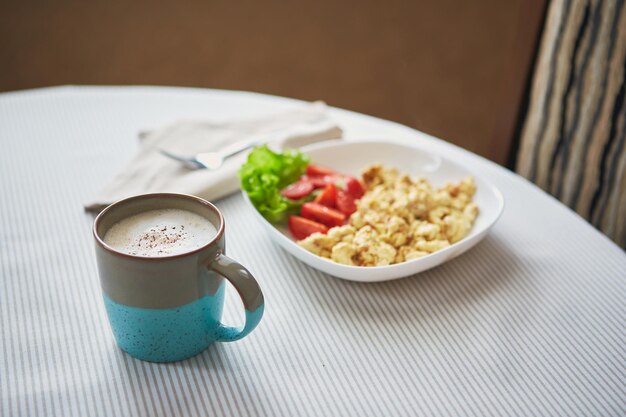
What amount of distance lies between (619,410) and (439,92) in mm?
2377

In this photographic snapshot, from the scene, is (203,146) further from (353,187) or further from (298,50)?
(298,50)

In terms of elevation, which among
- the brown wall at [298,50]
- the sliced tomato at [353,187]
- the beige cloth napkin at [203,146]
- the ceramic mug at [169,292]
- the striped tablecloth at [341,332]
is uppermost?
the ceramic mug at [169,292]

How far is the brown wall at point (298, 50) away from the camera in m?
2.60

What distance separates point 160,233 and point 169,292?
0.09 m

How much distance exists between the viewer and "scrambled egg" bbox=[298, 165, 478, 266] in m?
0.89

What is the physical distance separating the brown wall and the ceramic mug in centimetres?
215

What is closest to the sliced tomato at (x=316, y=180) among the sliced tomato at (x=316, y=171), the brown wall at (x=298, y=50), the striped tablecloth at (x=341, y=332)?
the sliced tomato at (x=316, y=171)

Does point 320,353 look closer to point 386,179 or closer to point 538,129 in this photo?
point 386,179

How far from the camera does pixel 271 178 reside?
1.02 metres

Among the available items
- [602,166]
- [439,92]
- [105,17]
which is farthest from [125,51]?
[602,166]

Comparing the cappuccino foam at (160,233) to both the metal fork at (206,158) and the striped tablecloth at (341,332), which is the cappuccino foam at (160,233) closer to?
the striped tablecloth at (341,332)

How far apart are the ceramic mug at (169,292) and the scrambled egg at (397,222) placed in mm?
228

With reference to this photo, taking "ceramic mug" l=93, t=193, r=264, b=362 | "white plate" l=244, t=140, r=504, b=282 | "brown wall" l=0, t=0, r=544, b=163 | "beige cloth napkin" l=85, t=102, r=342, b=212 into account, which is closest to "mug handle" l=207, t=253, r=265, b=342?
"ceramic mug" l=93, t=193, r=264, b=362

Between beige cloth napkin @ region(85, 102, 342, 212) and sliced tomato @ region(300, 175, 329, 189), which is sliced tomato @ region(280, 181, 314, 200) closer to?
sliced tomato @ region(300, 175, 329, 189)
